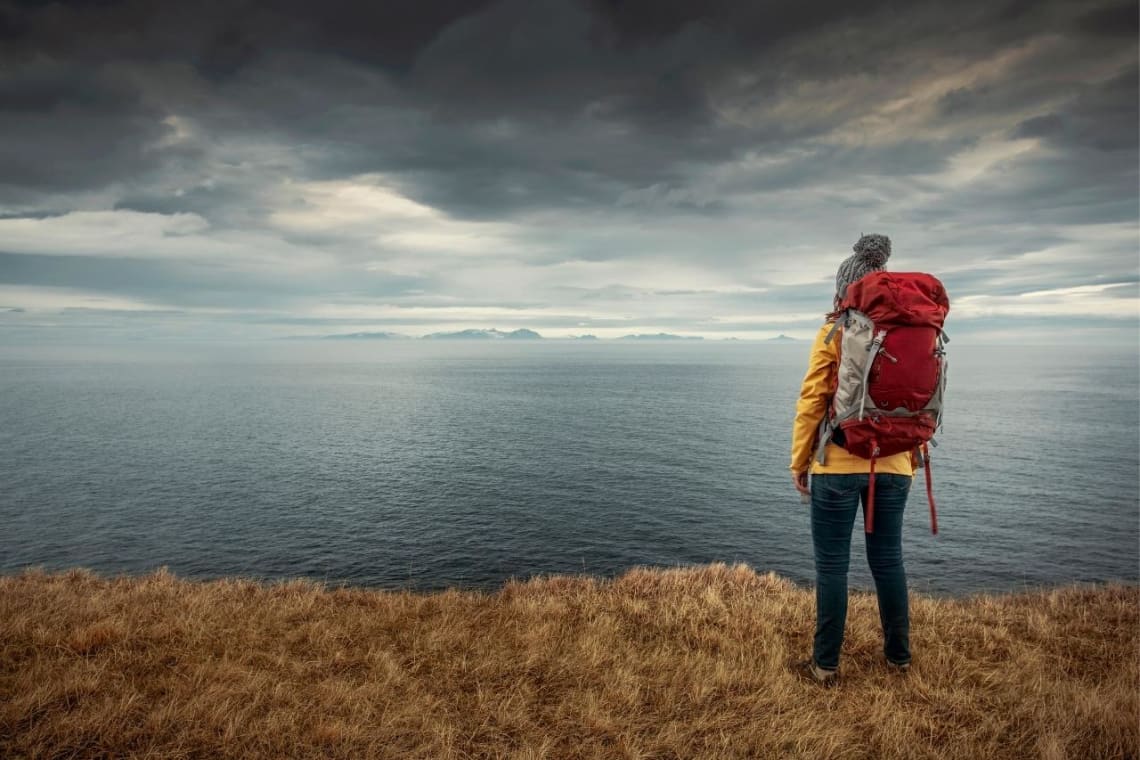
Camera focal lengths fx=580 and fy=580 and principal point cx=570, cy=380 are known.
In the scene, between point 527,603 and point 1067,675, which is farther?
point 527,603

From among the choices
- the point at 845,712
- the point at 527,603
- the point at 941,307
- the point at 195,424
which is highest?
the point at 941,307

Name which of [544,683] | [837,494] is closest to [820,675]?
[837,494]

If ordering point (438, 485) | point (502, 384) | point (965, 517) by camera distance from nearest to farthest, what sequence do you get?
point (965, 517) → point (438, 485) → point (502, 384)

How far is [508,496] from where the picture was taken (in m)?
44.8

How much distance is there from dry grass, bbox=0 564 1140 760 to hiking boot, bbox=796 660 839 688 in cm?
15

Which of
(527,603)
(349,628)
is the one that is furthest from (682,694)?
(349,628)

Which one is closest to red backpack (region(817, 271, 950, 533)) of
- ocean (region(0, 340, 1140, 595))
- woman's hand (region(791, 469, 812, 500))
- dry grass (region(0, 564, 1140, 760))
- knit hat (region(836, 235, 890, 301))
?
knit hat (region(836, 235, 890, 301))

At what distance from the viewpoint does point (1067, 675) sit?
6625mm

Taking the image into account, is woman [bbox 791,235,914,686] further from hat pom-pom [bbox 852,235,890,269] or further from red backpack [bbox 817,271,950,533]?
red backpack [bbox 817,271,950,533]

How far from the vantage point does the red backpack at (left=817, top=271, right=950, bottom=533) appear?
5367 mm

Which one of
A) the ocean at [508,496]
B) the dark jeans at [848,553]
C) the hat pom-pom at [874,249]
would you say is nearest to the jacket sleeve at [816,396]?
the dark jeans at [848,553]

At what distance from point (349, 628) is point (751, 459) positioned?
54018 mm

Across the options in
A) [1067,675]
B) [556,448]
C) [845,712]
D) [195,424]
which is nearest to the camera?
[845,712]

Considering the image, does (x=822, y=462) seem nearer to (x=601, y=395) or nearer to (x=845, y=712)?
(x=845, y=712)
